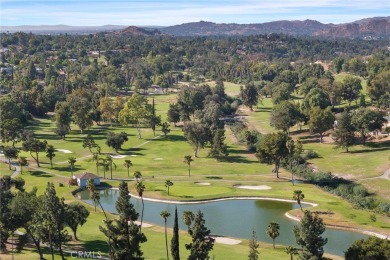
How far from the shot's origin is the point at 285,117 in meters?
139

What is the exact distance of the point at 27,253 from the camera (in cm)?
6412

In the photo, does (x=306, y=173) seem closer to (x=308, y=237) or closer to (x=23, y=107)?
(x=308, y=237)

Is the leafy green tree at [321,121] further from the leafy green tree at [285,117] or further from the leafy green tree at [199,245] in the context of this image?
the leafy green tree at [199,245]

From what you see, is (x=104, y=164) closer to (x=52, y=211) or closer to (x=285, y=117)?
(x=52, y=211)

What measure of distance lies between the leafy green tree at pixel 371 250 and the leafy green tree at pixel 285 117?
85.1 metres

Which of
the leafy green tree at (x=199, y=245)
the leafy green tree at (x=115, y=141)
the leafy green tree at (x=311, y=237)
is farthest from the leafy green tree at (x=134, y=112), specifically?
the leafy green tree at (x=311, y=237)

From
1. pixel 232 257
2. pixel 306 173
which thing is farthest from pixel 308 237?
pixel 306 173

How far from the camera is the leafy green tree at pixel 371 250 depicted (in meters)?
53.8

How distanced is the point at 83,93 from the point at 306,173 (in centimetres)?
9897

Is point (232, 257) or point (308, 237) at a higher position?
Answer: point (308, 237)

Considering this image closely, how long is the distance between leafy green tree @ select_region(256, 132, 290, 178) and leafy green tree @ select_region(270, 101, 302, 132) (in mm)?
32175

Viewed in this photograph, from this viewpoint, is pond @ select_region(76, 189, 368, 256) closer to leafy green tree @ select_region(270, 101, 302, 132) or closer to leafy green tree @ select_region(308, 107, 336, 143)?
leafy green tree @ select_region(308, 107, 336, 143)

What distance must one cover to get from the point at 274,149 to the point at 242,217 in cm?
2309

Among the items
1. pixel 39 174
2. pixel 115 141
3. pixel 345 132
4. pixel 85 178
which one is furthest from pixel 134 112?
pixel 345 132
